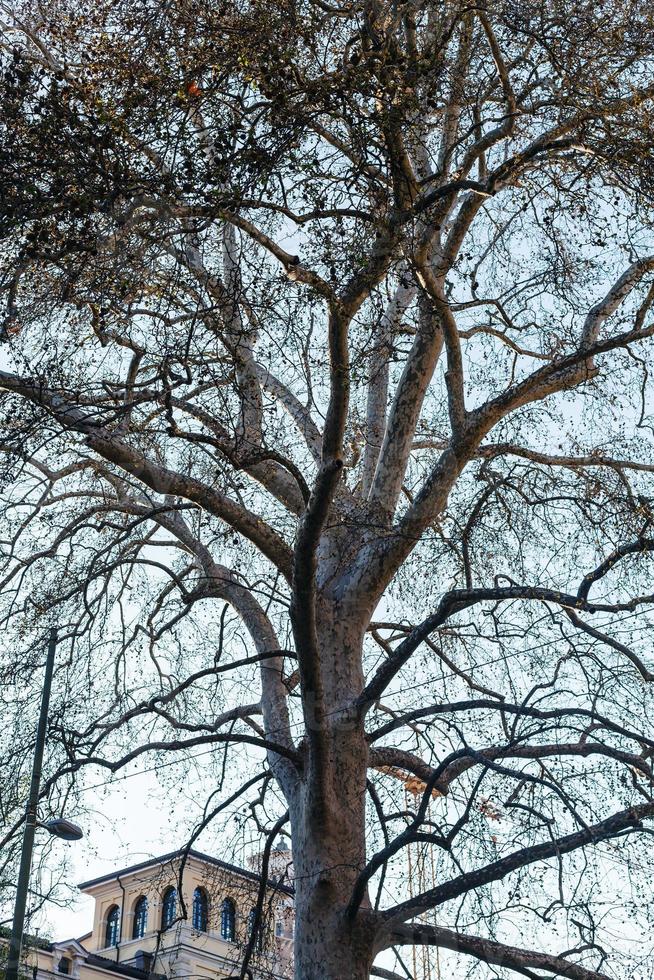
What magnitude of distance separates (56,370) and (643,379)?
616cm

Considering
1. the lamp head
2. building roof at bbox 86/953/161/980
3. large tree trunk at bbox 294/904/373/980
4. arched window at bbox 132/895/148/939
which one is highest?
arched window at bbox 132/895/148/939

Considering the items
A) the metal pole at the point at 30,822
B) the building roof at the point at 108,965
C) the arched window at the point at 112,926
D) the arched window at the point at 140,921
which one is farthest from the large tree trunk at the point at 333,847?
the arched window at the point at 112,926

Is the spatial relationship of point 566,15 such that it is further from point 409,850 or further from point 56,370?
point 409,850

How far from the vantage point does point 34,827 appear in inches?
444

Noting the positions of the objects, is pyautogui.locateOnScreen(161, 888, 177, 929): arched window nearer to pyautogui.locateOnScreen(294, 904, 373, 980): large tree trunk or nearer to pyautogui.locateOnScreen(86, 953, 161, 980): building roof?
pyautogui.locateOnScreen(294, 904, 373, 980): large tree trunk

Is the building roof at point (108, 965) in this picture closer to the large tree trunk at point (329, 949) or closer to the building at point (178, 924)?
the building at point (178, 924)

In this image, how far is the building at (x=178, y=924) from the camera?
11656 millimetres

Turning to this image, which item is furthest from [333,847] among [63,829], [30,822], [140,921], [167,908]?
[140,921]

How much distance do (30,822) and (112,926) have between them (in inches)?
886

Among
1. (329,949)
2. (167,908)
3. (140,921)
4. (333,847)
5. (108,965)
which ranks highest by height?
(140,921)

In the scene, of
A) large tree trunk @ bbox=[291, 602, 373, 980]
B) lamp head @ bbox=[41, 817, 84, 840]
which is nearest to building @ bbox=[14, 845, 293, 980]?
lamp head @ bbox=[41, 817, 84, 840]

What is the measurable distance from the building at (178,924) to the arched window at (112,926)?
0.03 meters

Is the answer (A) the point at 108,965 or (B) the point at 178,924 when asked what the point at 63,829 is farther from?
(A) the point at 108,965

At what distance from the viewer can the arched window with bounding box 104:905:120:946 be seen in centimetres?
3158
